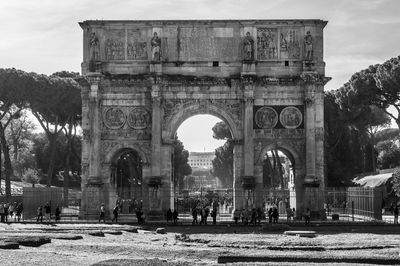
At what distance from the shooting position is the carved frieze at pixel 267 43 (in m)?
36.5

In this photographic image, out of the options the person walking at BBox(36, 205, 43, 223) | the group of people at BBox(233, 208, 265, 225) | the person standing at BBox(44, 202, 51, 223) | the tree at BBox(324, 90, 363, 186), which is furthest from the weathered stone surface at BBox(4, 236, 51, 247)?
the tree at BBox(324, 90, 363, 186)

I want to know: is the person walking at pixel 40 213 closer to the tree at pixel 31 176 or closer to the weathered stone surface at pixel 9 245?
the weathered stone surface at pixel 9 245

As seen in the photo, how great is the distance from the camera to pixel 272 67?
36500 mm

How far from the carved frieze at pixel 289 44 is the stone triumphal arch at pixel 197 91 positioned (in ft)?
0.17

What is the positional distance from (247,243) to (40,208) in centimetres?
1565

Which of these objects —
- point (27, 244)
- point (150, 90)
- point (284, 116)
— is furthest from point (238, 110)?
point (27, 244)

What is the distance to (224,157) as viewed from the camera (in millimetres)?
88750

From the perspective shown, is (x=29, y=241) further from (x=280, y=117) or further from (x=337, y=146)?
(x=337, y=146)

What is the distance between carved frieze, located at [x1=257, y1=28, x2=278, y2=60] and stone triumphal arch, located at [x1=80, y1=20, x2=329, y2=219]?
5cm

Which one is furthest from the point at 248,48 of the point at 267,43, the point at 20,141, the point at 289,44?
the point at 20,141

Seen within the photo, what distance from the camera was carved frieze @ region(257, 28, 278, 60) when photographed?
120ft

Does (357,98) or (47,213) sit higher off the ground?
(357,98)

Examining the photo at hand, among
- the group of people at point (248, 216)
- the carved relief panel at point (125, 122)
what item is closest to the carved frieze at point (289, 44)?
the carved relief panel at point (125, 122)

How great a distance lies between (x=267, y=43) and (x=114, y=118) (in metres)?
8.76
